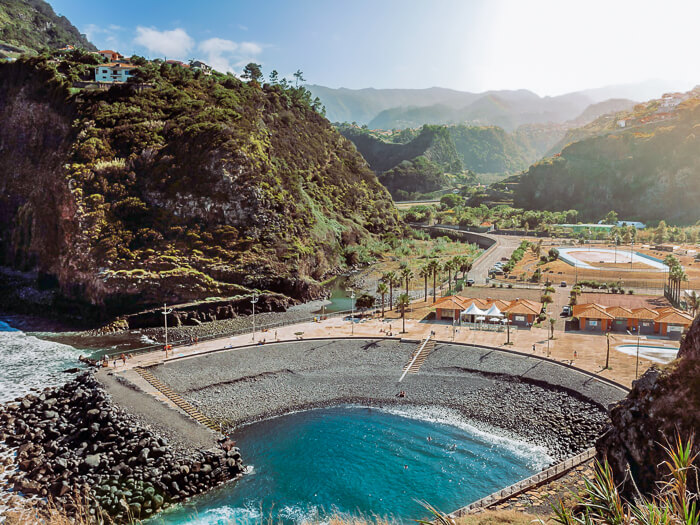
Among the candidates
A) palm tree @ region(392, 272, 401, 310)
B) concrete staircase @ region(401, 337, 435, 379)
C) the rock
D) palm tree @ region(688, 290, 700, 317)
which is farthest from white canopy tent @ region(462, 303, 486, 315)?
the rock

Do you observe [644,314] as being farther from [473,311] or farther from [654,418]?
[654,418]

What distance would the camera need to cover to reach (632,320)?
165 feet

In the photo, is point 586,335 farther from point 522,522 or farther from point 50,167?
point 50,167

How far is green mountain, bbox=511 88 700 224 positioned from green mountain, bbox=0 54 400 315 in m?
111

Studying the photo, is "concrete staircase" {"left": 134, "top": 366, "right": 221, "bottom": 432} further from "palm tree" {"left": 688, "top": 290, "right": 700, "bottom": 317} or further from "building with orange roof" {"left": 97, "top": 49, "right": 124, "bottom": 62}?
"building with orange roof" {"left": 97, "top": 49, "right": 124, "bottom": 62}

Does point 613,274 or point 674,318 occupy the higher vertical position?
point 613,274

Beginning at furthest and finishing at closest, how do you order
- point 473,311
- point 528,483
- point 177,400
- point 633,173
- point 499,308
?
point 633,173 → point 499,308 → point 473,311 → point 177,400 → point 528,483

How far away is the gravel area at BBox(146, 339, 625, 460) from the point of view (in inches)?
1373

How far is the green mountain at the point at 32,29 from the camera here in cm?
13588

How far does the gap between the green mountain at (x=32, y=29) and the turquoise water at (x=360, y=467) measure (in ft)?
423

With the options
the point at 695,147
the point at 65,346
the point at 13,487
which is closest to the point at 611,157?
the point at 695,147

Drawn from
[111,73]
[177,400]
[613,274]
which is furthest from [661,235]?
[111,73]

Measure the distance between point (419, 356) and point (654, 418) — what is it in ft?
92.4

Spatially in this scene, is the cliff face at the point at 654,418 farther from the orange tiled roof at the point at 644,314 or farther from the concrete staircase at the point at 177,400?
the orange tiled roof at the point at 644,314
